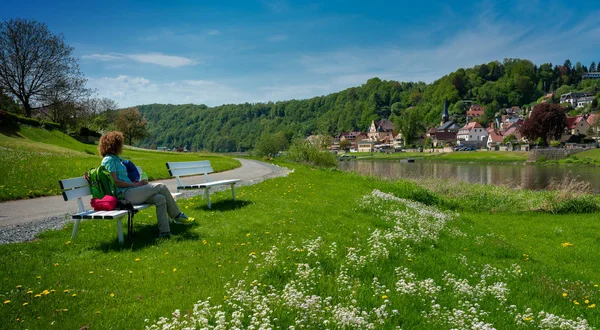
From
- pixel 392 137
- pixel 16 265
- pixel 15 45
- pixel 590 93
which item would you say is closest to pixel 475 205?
pixel 16 265

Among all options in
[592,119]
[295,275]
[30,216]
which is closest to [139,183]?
[30,216]

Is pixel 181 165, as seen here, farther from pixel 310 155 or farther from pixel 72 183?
pixel 310 155

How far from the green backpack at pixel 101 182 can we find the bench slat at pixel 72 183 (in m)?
0.31

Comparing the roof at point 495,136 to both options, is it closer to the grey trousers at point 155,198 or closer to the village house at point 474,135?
the village house at point 474,135

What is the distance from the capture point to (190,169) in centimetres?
1273

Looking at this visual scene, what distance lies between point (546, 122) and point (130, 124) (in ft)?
312

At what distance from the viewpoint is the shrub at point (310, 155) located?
37.8 metres

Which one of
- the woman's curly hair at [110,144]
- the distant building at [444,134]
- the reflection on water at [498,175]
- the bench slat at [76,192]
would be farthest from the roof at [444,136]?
the bench slat at [76,192]

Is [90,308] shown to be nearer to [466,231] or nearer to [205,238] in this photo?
[205,238]

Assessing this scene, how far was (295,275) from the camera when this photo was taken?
5.98m

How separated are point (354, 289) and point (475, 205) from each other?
15.1 m

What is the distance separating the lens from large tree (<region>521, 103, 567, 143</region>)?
9605cm

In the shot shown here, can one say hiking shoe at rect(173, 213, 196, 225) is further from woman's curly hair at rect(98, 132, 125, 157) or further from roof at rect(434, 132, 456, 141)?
roof at rect(434, 132, 456, 141)

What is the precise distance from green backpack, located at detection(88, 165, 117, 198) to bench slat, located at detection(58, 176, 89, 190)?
307mm
